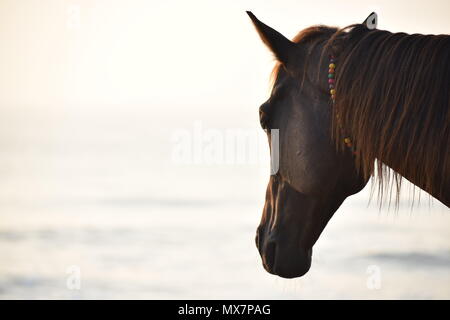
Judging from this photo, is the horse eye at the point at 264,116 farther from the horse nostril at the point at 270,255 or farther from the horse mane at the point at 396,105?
the horse nostril at the point at 270,255

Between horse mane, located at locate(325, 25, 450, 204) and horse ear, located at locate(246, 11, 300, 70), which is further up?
horse ear, located at locate(246, 11, 300, 70)

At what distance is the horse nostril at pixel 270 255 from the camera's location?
1924 millimetres

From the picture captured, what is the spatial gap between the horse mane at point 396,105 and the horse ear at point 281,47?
12 cm

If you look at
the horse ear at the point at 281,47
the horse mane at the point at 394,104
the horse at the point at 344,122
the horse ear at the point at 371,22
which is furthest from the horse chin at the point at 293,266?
the horse ear at the point at 371,22

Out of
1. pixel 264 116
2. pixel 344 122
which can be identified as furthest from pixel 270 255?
pixel 344 122

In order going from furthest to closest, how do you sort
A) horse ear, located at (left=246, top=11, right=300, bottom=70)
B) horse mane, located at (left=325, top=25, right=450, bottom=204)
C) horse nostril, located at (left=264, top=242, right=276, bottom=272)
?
1. horse nostril, located at (left=264, top=242, right=276, bottom=272)
2. horse ear, located at (left=246, top=11, right=300, bottom=70)
3. horse mane, located at (left=325, top=25, right=450, bottom=204)

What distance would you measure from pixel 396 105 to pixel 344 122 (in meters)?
0.13

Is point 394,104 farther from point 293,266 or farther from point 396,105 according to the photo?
point 293,266

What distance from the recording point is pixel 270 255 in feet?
6.34

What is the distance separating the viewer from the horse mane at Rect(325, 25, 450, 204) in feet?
4.97

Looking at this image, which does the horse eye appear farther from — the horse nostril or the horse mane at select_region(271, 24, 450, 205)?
the horse nostril

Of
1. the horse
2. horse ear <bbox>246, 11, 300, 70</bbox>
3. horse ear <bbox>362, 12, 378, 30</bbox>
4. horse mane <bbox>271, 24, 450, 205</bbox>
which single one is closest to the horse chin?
the horse
